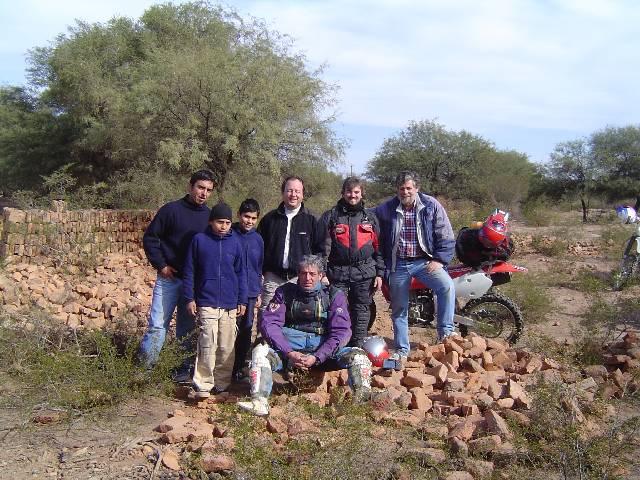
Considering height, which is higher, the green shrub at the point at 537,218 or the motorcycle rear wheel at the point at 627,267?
the green shrub at the point at 537,218

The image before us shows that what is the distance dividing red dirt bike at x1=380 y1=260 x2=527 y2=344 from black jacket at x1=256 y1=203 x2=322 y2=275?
56.8 inches

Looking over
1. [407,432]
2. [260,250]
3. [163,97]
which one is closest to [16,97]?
[163,97]

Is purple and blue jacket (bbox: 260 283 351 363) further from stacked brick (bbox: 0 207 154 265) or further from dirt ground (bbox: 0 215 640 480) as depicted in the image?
stacked brick (bbox: 0 207 154 265)

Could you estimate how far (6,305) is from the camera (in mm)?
6875

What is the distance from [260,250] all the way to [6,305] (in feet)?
13.1

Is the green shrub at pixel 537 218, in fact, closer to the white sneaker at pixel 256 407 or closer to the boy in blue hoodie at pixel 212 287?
the boy in blue hoodie at pixel 212 287

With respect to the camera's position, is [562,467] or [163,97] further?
[163,97]

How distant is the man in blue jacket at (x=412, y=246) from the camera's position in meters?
5.10

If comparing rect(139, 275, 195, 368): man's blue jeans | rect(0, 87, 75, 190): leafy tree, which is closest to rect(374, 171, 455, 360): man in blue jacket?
rect(139, 275, 195, 368): man's blue jeans

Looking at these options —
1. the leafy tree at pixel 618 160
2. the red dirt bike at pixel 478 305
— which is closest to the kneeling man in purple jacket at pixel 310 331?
the red dirt bike at pixel 478 305

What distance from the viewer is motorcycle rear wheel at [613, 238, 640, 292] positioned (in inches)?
362

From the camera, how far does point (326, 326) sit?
4.42 m

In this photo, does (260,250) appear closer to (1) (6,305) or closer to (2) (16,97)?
(1) (6,305)

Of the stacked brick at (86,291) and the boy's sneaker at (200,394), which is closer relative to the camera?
the boy's sneaker at (200,394)
